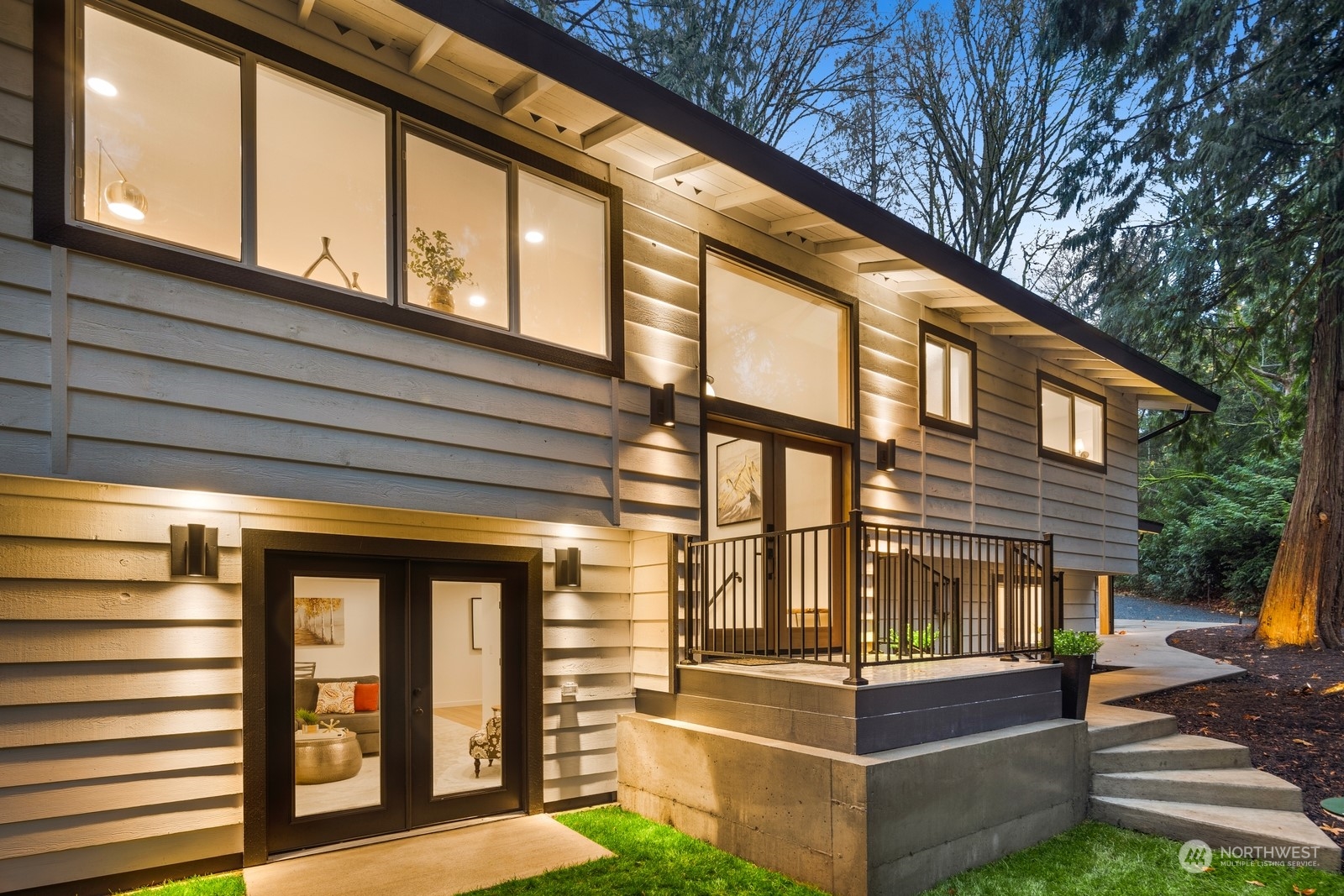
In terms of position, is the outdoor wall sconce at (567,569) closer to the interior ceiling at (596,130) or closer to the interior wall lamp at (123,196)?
the interior ceiling at (596,130)


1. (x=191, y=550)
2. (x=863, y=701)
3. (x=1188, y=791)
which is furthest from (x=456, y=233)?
(x=1188, y=791)

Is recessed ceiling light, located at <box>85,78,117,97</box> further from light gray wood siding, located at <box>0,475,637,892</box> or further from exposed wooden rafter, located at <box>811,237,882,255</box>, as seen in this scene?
exposed wooden rafter, located at <box>811,237,882,255</box>

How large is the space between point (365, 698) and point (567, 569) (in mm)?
1548

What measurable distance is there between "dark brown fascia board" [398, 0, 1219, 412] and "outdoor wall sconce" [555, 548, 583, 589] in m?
2.90

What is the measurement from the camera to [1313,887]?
454cm

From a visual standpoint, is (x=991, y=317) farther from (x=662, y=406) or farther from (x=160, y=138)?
(x=160, y=138)

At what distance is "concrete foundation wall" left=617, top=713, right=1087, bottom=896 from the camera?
4.36 m

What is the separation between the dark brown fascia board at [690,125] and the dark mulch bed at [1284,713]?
157 inches

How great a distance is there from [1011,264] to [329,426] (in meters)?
15.0

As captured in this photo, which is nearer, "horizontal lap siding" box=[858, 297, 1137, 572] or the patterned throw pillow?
the patterned throw pillow

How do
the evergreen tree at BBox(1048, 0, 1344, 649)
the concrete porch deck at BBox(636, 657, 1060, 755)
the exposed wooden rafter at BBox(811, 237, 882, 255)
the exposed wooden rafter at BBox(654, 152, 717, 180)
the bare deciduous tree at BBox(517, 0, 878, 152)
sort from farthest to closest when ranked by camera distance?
the bare deciduous tree at BBox(517, 0, 878, 152), the evergreen tree at BBox(1048, 0, 1344, 649), the exposed wooden rafter at BBox(811, 237, 882, 255), the exposed wooden rafter at BBox(654, 152, 717, 180), the concrete porch deck at BBox(636, 657, 1060, 755)

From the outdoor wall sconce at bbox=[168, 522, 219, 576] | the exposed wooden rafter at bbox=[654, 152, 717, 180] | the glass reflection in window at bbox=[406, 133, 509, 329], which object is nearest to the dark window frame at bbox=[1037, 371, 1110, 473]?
the exposed wooden rafter at bbox=[654, 152, 717, 180]

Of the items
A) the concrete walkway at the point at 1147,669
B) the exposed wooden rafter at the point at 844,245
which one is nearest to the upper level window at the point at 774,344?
the exposed wooden rafter at the point at 844,245

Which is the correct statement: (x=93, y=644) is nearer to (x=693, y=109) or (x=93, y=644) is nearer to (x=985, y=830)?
(x=693, y=109)
